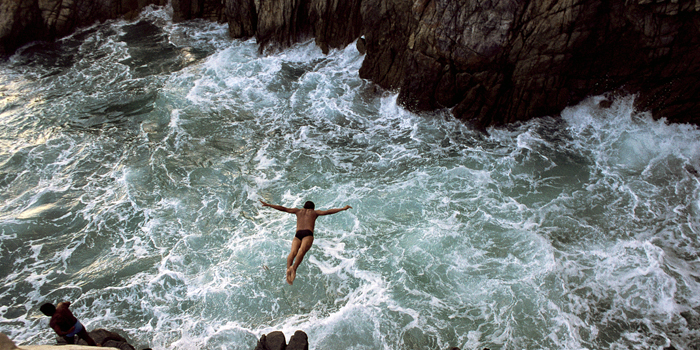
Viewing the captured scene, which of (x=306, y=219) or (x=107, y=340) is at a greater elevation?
(x=306, y=219)

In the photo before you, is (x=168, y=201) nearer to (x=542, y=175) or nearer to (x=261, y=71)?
(x=261, y=71)

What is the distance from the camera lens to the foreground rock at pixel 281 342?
8133 millimetres

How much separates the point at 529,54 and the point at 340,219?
27.8ft

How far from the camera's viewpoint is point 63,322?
7.45 metres

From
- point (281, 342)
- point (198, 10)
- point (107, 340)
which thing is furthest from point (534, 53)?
point (198, 10)

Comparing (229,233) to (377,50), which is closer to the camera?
(229,233)

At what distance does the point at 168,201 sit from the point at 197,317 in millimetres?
4337

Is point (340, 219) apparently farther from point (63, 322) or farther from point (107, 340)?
point (63, 322)

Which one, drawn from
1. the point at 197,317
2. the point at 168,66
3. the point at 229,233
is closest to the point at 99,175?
the point at 229,233

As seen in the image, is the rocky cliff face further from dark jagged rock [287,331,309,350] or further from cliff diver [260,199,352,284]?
dark jagged rock [287,331,309,350]

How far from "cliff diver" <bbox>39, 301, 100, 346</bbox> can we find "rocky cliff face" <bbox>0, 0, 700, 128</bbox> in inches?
490

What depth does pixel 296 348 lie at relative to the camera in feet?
26.5

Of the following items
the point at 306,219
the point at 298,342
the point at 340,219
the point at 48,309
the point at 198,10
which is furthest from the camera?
the point at 198,10

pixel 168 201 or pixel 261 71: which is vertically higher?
pixel 261 71
